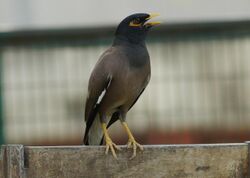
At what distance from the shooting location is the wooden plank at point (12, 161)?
4.26 meters

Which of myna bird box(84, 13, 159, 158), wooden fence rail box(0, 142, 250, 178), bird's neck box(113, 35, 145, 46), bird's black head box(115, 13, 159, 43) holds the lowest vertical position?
wooden fence rail box(0, 142, 250, 178)

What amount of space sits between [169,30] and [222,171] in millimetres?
7659

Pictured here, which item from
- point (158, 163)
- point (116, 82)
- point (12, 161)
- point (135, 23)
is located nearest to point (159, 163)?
point (158, 163)

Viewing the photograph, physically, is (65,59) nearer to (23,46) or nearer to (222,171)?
(23,46)

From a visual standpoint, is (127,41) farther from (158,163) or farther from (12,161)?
(12,161)

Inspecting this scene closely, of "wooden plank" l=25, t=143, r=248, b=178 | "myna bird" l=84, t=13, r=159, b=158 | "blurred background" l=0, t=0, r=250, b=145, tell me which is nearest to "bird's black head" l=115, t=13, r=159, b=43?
"myna bird" l=84, t=13, r=159, b=158

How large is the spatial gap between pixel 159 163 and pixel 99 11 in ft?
28.3

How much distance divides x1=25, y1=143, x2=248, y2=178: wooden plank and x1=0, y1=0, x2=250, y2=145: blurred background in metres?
6.81

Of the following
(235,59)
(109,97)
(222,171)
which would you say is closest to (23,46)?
(235,59)

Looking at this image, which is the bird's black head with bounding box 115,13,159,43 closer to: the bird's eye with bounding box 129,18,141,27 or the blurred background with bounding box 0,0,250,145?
the bird's eye with bounding box 129,18,141,27

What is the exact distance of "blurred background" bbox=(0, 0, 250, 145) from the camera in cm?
1143

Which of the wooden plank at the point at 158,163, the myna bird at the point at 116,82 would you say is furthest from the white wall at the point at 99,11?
the wooden plank at the point at 158,163

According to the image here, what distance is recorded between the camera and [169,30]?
1193cm

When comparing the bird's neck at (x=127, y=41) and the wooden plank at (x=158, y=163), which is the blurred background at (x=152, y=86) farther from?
the wooden plank at (x=158, y=163)
